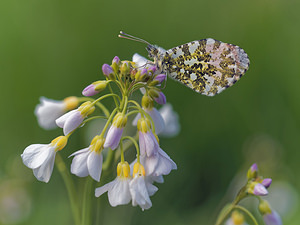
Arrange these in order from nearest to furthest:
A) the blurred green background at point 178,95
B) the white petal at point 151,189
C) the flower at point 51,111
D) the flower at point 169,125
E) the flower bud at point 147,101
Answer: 1. the white petal at point 151,189
2. the flower bud at point 147,101
3. the flower at point 51,111
4. the flower at point 169,125
5. the blurred green background at point 178,95

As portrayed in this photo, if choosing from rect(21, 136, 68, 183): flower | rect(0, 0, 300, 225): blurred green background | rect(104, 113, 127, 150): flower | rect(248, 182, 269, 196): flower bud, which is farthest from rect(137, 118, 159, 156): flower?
rect(0, 0, 300, 225): blurred green background

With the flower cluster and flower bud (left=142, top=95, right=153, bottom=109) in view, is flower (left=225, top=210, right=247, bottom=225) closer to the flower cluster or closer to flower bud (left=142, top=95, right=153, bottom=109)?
the flower cluster

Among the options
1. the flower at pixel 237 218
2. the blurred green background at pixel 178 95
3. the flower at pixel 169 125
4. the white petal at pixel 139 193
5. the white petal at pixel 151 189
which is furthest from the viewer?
the blurred green background at pixel 178 95

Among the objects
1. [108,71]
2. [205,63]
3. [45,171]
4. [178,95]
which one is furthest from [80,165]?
[178,95]

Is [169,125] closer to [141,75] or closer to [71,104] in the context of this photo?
[71,104]

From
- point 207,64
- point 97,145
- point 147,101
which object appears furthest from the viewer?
point 207,64

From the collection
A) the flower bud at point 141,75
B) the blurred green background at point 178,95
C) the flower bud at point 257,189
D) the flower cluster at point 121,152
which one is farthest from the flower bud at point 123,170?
the blurred green background at point 178,95

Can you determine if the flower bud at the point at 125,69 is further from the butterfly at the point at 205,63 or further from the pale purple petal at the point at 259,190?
the pale purple petal at the point at 259,190
